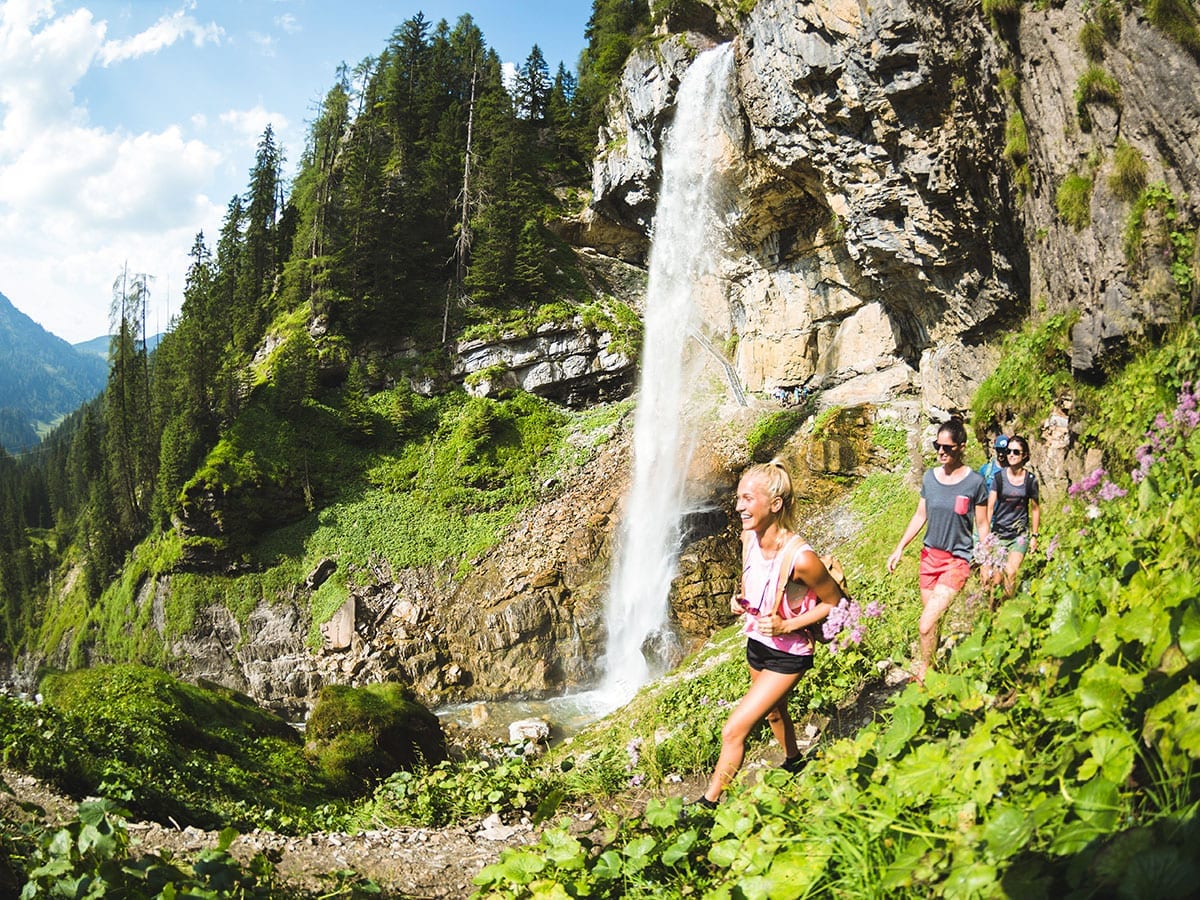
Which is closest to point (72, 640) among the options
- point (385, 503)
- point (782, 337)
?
point (385, 503)

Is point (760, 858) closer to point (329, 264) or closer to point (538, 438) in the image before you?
point (538, 438)

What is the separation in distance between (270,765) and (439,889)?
5.23m

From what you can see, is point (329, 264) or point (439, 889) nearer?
point (439, 889)

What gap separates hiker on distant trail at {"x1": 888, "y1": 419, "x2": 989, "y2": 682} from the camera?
15.1 feet

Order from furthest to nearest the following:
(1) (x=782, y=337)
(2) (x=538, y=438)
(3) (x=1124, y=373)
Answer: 1. (2) (x=538, y=438)
2. (1) (x=782, y=337)
3. (3) (x=1124, y=373)

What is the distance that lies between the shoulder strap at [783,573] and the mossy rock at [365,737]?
20.4 ft

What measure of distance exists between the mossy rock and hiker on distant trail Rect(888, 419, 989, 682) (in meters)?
6.11

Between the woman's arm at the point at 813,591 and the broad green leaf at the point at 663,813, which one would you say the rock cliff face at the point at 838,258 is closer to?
the woman's arm at the point at 813,591

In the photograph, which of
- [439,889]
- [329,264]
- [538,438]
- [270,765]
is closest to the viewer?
[439,889]

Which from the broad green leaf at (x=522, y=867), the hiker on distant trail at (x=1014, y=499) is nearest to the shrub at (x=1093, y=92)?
the hiker on distant trail at (x=1014, y=499)

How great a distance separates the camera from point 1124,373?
6.59 metres

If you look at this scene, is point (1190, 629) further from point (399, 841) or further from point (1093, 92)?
point (1093, 92)

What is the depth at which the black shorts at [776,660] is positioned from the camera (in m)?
3.40

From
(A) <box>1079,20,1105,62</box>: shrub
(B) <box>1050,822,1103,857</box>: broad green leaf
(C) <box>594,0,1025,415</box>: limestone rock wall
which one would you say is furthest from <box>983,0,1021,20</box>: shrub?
(B) <box>1050,822,1103,857</box>: broad green leaf
